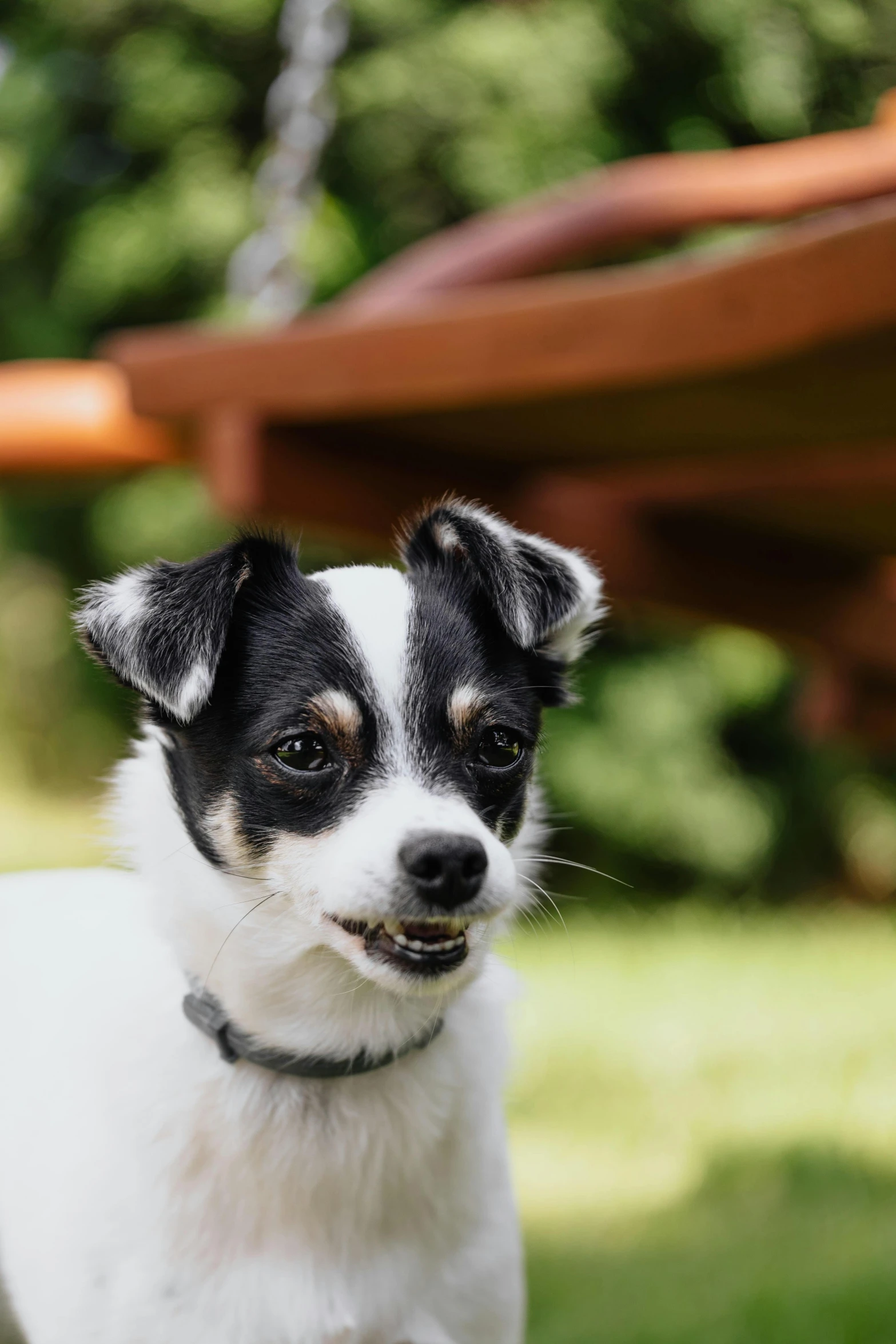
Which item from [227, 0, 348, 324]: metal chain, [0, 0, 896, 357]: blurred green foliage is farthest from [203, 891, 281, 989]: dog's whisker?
[0, 0, 896, 357]: blurred green foliage

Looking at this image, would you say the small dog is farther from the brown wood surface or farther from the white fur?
the brown wood surface

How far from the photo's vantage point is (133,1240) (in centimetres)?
175

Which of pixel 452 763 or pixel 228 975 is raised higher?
pixel 452 763

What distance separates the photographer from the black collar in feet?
5.98

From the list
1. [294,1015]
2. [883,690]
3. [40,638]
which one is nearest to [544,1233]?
[294,1015]

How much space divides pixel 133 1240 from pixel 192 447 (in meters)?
2.20

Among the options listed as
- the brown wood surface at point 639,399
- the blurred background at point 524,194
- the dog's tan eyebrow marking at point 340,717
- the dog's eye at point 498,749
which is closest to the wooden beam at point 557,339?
the brown wood surface at point 639,399

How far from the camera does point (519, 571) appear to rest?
188cm

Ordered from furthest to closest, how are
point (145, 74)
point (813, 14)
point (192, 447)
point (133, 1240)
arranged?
point (145, 74)
point (813, 14)
point (192, 447)
point (133, 1240)

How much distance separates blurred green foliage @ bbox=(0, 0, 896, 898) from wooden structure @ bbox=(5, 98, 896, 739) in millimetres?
2489

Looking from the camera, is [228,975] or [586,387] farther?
[586,387]

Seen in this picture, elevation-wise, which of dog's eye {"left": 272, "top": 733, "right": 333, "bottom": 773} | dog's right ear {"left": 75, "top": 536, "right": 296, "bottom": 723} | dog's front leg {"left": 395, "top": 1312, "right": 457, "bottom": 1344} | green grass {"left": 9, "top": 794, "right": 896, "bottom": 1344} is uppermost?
dog's right ear {"left": 75, "top": 536, "right": 296, "bottom": 723}

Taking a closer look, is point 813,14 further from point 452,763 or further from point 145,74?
point 452,763

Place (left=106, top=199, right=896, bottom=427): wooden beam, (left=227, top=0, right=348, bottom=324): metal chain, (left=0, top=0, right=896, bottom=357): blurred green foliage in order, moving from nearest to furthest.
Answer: (left=106, top=199, right=896, bottom=427): wooden beam
(left=227, top=0, right=348, bottom=324): metal chain
(left=0, top=0, right=896, bottom=357): blurred green foliage
